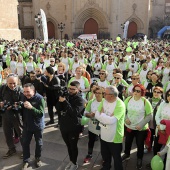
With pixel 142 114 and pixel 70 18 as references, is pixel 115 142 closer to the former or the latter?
pixel 142 114

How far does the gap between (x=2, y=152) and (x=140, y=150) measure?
3.06 metres

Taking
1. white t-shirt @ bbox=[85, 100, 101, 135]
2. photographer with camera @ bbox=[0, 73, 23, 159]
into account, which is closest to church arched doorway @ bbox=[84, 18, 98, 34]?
photographer with camera @ bbox=[0, 73, 23, 159]

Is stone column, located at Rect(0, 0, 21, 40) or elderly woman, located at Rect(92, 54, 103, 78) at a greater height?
stone column, located at Rect(0, 0, 21, 40)

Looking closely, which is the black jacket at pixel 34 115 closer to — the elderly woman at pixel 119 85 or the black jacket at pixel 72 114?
the black jacket at pixel 72 114

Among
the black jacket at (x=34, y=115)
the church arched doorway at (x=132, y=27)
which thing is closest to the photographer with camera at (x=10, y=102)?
the black jacket at (x=34, y=115)

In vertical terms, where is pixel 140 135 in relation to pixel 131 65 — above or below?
below

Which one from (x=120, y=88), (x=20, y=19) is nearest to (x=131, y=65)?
(x=120, y=88)

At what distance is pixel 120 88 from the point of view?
19.1 ft

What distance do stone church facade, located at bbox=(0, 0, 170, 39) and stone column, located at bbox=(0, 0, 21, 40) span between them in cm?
1250

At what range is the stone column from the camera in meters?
24.1

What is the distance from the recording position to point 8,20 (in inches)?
989

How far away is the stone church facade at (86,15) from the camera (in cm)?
3891

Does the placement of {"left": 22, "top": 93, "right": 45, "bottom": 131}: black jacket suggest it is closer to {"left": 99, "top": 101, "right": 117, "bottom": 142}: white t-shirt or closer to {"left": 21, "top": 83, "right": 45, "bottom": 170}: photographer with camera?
{"left": 21, "top": 83, "right": 45, "bottom": 170}: photographer with camera

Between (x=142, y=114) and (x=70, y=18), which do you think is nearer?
(x=142, y=114)
